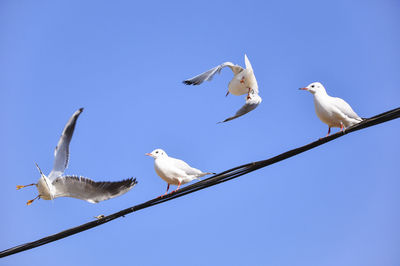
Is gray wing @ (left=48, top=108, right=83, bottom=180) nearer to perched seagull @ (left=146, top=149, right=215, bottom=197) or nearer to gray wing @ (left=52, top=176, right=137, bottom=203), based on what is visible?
gray wing @ (left=52, top=176, right=137, bottom=203)

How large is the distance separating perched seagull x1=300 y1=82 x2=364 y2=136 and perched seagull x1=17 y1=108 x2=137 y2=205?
8.30 feet

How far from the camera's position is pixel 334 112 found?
6.33 m

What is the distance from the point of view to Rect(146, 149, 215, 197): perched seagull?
6.93 metres

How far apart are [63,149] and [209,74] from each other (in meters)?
3.45

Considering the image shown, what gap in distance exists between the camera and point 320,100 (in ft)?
21.3

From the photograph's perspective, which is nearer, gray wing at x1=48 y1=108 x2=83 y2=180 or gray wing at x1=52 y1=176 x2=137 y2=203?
gray wing at x1=52 y1=176 x2=137 y2=203

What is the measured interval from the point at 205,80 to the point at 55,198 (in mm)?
3668

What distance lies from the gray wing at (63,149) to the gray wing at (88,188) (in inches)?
A: 10.5

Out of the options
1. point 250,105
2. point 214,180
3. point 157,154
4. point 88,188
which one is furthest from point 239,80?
point 214,180

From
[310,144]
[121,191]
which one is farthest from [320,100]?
[121,191]

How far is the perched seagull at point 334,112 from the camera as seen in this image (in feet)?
20.6

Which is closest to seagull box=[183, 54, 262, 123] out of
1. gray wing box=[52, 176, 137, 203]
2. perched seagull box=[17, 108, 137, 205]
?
perched seagull box=[17, 108, 137, 205]

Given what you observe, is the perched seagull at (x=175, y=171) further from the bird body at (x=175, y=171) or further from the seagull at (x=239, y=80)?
the seagull at (x=239, y=80)

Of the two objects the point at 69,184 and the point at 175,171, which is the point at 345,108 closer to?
the point at 175,171
